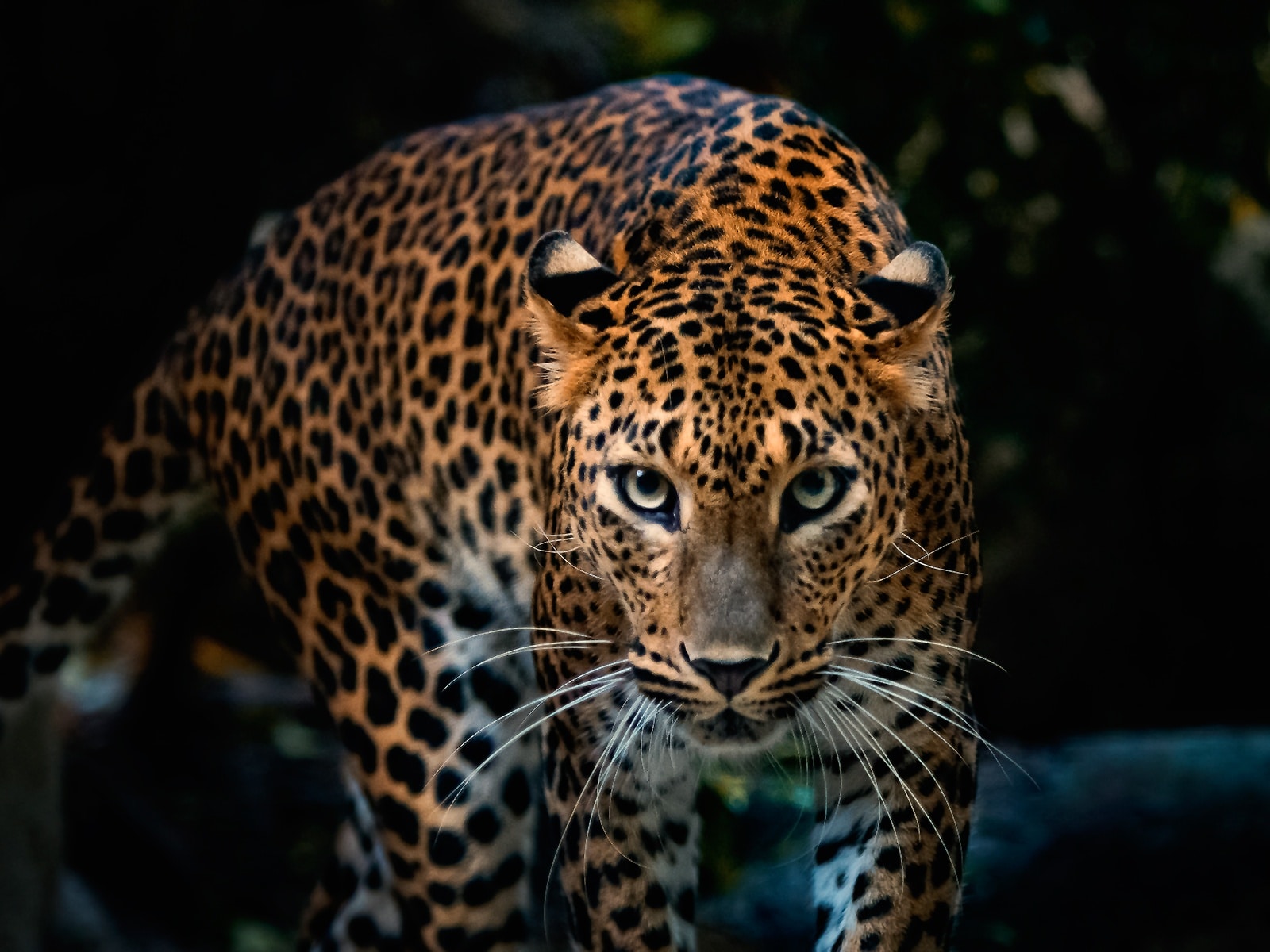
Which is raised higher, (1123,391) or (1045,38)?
(1045,38)

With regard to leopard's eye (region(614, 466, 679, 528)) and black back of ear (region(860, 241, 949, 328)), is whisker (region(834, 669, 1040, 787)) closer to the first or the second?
leopard's eye (region(614, 466, 679, 528))

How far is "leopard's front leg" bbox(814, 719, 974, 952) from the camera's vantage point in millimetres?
4293

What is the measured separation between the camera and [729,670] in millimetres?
3707

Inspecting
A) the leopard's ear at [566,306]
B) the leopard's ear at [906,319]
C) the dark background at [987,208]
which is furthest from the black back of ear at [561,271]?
the dark background at [987,208]

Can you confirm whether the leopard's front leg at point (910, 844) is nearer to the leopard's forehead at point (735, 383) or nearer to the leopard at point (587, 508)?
the leopard at point (587, 508)

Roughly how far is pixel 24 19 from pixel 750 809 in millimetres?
4835

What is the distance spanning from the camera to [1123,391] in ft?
34.3

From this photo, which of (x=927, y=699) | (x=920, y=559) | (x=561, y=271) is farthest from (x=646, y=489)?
(x=927, y=699)

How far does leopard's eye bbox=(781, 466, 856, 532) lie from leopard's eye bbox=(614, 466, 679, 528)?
259 mm

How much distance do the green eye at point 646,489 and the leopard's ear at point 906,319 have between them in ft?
1.86

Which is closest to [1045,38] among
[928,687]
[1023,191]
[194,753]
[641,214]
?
[1023,191]

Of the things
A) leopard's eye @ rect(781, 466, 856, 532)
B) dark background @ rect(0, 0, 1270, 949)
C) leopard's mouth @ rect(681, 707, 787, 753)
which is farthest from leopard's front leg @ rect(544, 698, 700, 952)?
dark background @ rect(0, 0, 1270, 949)

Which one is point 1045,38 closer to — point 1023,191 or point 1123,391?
point 1023,191

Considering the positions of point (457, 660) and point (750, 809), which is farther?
point (750, 809)
